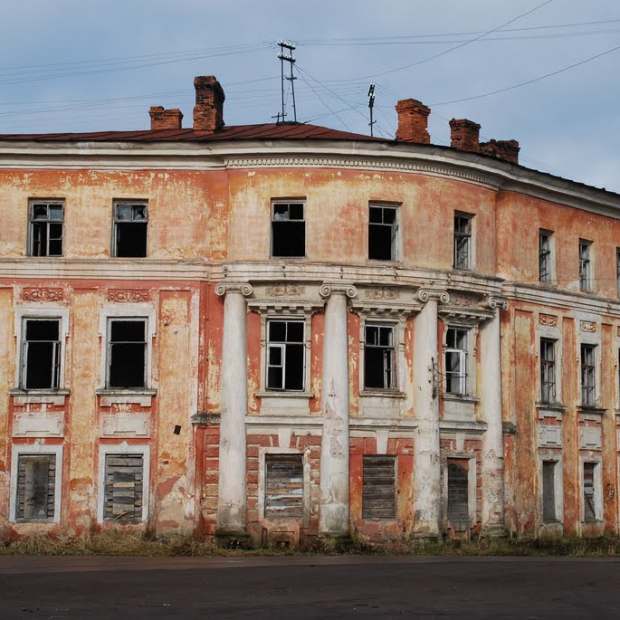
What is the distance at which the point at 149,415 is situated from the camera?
3278 centimetres

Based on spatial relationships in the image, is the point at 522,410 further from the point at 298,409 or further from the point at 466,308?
the point at 298,409

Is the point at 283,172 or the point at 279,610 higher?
the point at 283,172

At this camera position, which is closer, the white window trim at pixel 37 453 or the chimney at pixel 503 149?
the white window trim at pixel 37 453

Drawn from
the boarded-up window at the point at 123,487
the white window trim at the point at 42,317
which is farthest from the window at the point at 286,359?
the white window trim at the point at 42,317

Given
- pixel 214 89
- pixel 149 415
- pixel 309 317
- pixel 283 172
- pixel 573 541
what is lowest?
pixel 573 541

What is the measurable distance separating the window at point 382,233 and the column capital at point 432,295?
115cm

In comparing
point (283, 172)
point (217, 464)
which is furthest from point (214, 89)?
point (217, 464)

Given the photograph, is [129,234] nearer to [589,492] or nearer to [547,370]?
[547,370]

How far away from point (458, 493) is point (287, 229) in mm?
8030

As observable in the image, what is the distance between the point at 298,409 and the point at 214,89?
9459 millimetres

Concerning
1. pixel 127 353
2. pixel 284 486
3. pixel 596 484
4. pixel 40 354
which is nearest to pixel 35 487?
pixel 40 354

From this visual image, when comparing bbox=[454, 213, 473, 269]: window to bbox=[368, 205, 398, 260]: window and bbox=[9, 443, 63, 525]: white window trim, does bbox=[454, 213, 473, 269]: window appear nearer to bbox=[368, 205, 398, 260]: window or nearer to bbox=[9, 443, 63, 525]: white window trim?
bbox=[368, 205, 398, 260]: window

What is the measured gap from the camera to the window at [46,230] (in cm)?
3356

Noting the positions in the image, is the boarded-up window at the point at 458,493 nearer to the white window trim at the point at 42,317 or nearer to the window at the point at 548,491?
the window at the point at 548,491
